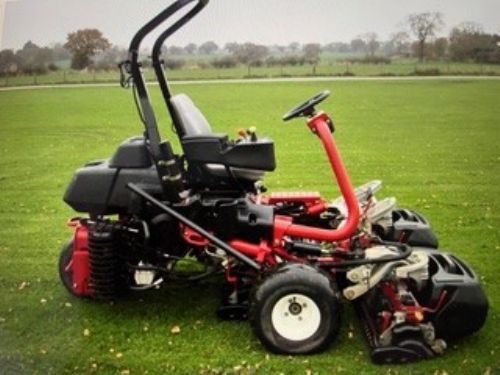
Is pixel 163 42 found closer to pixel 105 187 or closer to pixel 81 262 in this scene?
pixel 105 187

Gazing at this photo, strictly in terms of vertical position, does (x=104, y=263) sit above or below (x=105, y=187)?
below

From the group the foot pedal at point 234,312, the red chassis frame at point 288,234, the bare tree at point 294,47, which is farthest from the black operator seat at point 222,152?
the foot pedal at point 234,312

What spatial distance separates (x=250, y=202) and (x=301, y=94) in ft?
2.57

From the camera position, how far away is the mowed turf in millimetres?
2865

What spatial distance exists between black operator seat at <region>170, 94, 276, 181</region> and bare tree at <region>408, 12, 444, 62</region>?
2.53 ft

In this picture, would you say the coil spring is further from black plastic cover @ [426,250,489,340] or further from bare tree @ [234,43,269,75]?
black plastic cover @ [426,250,489,340]

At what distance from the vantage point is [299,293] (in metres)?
2.77

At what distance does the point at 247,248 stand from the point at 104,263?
62 centimetres

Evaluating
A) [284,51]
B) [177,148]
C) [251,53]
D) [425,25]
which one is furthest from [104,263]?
[425,25]

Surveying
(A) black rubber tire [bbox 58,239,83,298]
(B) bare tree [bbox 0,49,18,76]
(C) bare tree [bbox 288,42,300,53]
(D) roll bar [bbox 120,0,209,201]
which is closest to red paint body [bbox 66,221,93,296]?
(A) black rubber tire [bbox 58,239,83,298]

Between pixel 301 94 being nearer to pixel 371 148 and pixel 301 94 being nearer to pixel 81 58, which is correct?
pixel 371 148

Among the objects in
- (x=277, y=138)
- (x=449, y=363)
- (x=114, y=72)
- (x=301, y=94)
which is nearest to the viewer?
(x=449, y=363)

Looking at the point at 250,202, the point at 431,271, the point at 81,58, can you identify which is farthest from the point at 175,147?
the point at 431,271

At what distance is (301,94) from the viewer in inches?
143
